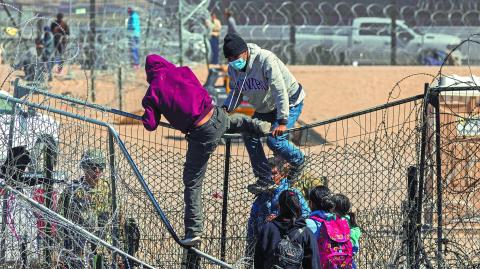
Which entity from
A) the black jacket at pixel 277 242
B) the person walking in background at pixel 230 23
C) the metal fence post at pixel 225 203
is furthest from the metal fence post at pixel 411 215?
the person walking in background at pixel 230 23

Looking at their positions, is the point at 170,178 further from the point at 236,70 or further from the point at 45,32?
the point at 45,32

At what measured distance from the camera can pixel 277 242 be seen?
7031 millimetres

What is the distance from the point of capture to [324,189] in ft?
25.5

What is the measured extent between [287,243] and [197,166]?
1.30m

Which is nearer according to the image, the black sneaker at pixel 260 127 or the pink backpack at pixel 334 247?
the pink backpack at pixel 334 247

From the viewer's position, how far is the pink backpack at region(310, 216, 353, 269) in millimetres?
7582

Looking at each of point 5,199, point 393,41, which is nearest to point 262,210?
point 5,199

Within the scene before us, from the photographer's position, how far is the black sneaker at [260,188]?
843 cm

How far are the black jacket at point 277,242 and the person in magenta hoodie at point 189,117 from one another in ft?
3.24

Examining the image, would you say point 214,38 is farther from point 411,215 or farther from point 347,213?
point 347,213

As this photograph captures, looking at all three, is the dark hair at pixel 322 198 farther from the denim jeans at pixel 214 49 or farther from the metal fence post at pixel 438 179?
the denim jeans at pixel 214 49

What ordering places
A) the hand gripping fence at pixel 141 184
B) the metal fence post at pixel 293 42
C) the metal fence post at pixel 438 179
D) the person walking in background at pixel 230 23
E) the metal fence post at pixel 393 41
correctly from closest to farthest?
the hand gripping fence at pixel 141 184 → the metal fence post at pixel 438 179 → the person walking in background at pixel 230 23 → the metal fence post at pixel 293 42 → the metal fence post at pixel 393 41

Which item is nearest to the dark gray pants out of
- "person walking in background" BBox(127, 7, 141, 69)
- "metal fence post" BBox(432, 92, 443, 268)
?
"metal fence post" BBox(432, 92, 443, 268)

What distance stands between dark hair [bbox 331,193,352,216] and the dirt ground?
458 inches
